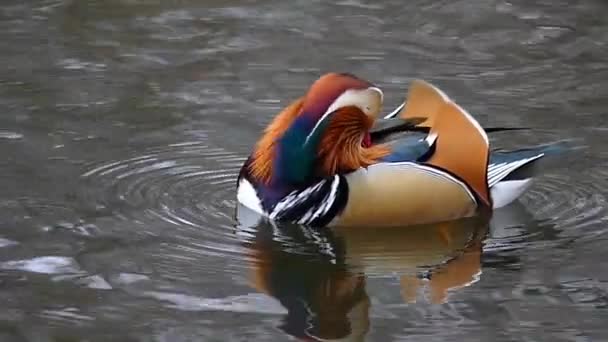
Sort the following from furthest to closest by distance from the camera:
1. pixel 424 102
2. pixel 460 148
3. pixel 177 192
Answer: pixel 177 192 → pixel 424 102 → pixel 460 148

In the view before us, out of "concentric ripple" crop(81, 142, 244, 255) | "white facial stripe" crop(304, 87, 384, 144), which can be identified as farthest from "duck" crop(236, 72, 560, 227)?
"concentric ripple" crop(81, 142, 244, 255)

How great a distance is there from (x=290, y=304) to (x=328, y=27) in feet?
14.7

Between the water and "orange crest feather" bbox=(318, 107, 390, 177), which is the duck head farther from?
the water

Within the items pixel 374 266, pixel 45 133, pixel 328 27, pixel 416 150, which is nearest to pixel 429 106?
pixel 416 150

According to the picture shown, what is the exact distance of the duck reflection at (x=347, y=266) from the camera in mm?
5465

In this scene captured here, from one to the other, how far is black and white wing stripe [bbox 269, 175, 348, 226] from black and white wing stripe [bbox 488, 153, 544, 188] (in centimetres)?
68

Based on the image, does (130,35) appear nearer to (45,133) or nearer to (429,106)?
(45,133)

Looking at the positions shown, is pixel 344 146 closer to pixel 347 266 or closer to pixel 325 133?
pixel 325 133

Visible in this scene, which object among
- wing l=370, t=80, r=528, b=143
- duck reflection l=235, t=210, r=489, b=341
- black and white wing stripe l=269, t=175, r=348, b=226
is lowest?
duck reflection l=235, t=210, r=489, b=341

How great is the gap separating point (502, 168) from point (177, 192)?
136 cm

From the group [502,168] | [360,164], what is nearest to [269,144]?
[360,164]

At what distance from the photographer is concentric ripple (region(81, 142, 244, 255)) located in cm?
621

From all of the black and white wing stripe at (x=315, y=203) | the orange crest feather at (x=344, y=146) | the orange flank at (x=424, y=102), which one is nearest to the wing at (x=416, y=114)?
the orange flank at (x=424, y=102)

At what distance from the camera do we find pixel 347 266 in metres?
5.95
